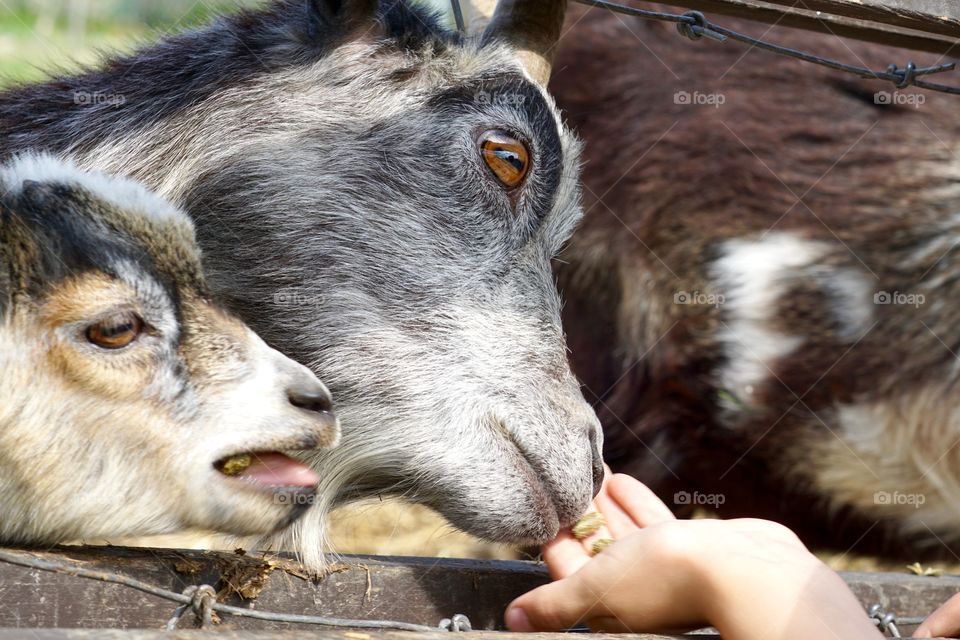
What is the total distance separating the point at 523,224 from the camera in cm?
190

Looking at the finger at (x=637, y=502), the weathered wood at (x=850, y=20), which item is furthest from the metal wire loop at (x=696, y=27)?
the finger at (x=637, y=502)

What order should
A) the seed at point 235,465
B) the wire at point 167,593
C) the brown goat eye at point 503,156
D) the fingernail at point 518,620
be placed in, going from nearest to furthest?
the wire at point 167,593 < the seed at point 235,465 < the fingernail at point 518,620 < the brown goat eye at point 503,156

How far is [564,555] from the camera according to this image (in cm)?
161

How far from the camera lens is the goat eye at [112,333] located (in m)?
1.31

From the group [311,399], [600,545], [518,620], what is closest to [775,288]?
[600,545]

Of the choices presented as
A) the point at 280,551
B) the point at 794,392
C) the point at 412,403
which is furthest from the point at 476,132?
the point at 794,392

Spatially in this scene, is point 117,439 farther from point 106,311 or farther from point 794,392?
point 794,392

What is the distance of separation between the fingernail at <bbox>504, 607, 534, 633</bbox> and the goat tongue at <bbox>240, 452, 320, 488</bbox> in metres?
0.30

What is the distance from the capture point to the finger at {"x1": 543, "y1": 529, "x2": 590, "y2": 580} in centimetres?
159
